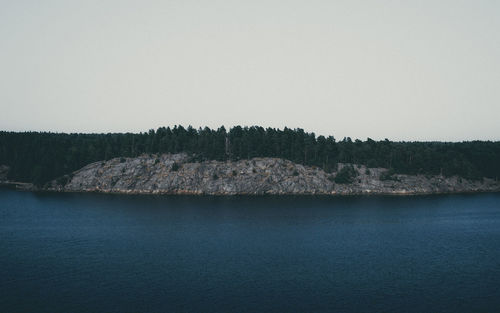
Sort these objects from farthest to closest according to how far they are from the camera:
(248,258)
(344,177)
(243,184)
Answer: (344,177)
(243,184)
(248,258)

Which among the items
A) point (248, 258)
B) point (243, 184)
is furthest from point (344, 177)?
point (248, 258)

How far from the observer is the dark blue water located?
63.4 m

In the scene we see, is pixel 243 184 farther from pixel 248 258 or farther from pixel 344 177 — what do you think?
pixel 248 258

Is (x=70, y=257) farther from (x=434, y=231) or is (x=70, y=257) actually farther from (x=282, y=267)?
(x=434, y=231)

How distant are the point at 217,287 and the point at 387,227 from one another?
230 feet

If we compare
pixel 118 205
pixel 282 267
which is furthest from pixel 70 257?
pixel 118 205

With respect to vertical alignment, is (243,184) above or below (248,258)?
above

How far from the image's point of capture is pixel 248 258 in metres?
85.8

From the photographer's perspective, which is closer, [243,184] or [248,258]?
[248,258]

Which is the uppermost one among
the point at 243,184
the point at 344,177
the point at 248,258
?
the point at 344,177

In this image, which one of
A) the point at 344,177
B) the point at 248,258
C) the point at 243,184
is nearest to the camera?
the point at 248,258

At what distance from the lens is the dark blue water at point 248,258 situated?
63375 millimetres

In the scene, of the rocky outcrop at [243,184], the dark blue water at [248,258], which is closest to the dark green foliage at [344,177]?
the rocky outcrop at [243,184]

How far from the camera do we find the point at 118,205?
504ft
